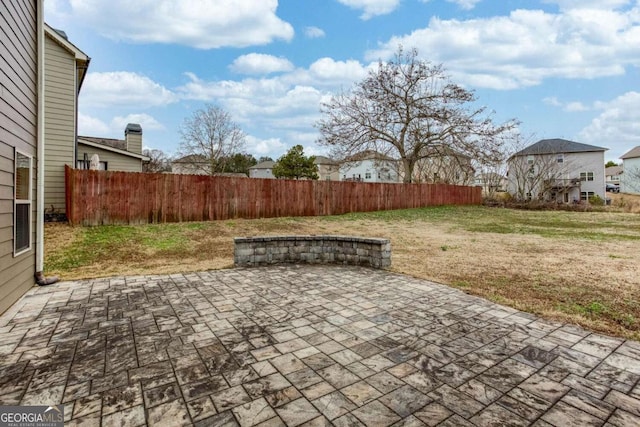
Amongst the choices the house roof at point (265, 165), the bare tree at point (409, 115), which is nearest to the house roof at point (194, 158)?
the bare tree at point (409, 115)

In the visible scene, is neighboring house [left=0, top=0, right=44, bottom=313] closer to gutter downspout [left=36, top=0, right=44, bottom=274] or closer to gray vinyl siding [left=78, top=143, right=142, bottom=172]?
gutter downspout [left=36, top=0, right=44, bottom=274]

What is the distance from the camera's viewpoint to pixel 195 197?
1075cm

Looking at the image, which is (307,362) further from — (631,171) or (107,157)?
(631,171)

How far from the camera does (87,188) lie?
8945 mm

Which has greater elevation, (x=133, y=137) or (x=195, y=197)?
(x=133, y=137)

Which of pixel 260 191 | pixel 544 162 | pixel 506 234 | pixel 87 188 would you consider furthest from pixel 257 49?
pixel 544 162

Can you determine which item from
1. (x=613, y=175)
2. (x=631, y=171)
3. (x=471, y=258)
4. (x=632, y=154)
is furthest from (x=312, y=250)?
(x=613, y=175)

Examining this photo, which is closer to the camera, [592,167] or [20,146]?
[20,146]

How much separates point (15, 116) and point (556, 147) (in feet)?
115

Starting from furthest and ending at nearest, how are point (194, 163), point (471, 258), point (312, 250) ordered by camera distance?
point (194, 163) < point (471, 258) < point (312, 250)

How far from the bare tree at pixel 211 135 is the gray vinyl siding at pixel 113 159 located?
12.3m

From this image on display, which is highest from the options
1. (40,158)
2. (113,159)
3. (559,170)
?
(559,170)

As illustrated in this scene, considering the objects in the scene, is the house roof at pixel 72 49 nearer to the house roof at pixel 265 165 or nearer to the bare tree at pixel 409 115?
the bare tree at pixel 409 115

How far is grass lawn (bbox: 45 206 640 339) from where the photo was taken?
4020mm
